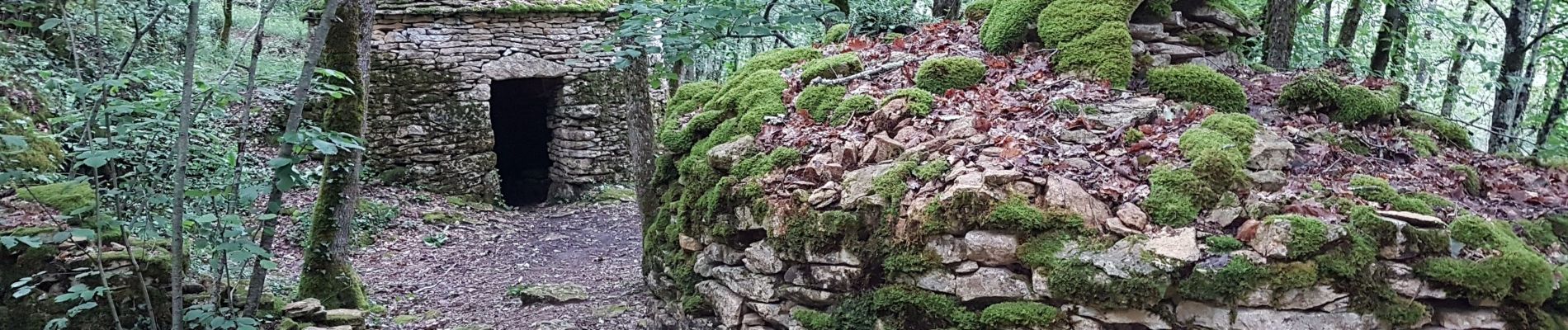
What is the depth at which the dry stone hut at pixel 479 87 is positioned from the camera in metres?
10.2

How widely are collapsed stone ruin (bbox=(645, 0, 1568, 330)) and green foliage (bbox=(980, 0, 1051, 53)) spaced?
2cm

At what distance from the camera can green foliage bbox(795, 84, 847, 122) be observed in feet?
15.5

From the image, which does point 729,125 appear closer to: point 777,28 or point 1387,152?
point 777,28

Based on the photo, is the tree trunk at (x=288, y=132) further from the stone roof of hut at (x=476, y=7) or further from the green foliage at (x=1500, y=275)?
the stone roof of hut at (x=476, y=7)

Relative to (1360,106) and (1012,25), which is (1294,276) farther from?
(1012,25)

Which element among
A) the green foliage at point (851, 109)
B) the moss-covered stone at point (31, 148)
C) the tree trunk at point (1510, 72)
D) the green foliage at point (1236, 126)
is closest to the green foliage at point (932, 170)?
the green foliage at point (851, 109)

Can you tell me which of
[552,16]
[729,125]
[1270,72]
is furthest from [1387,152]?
[552,16]

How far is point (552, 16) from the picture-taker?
1073 cm

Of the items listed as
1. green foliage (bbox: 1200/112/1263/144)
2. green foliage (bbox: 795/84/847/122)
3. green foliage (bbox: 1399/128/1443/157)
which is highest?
green foliage (bbox: 1200/112/1263/144)

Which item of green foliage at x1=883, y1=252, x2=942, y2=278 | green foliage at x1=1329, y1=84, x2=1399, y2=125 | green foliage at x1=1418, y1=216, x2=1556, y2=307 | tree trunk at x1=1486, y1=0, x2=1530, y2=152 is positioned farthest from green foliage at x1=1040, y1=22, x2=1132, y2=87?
tree trunk at x1=1486, y1=0, x2=1530, y2=152

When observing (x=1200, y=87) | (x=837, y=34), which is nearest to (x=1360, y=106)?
(x=1200, y=87)

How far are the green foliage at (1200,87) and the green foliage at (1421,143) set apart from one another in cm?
72

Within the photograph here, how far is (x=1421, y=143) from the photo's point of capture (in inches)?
159

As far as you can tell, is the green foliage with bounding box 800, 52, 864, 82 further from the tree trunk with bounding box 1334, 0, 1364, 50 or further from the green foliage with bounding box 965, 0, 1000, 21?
the tree trunk with bounding box 1334, 0, 1364, 50
